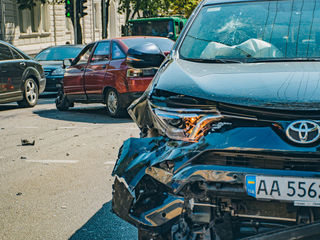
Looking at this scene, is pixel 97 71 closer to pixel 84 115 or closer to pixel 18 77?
pixel 84 115

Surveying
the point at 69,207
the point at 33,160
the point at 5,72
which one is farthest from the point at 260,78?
the point at 5,72

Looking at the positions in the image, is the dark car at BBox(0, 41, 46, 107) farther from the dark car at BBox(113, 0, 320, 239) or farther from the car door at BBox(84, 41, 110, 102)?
the dark car at BBox(113, 0, 320, 239)

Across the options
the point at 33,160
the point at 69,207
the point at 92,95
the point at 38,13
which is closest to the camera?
the point at 69,207

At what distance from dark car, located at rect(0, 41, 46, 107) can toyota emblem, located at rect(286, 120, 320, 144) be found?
1023cm

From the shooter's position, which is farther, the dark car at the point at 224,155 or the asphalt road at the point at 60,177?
the asphalt road at the point at 60,177

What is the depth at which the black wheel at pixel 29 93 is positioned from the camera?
13438 mm

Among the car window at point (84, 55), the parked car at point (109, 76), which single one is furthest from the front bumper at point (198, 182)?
the car window at point (84, 55)

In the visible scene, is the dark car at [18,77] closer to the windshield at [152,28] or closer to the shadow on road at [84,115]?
the shadow on road at [84,115]

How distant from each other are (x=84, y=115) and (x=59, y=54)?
22.5 ft

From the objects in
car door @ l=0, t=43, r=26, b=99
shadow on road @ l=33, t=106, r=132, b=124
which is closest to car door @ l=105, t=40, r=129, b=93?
shadow on road @ l=33, t=106, r=132, b=124

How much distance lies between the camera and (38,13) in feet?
115

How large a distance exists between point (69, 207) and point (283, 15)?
7.96 ft

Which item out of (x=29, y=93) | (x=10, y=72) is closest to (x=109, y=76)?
(x=10, y=72)

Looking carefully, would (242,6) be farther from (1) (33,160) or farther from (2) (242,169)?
(1) (33,160)
